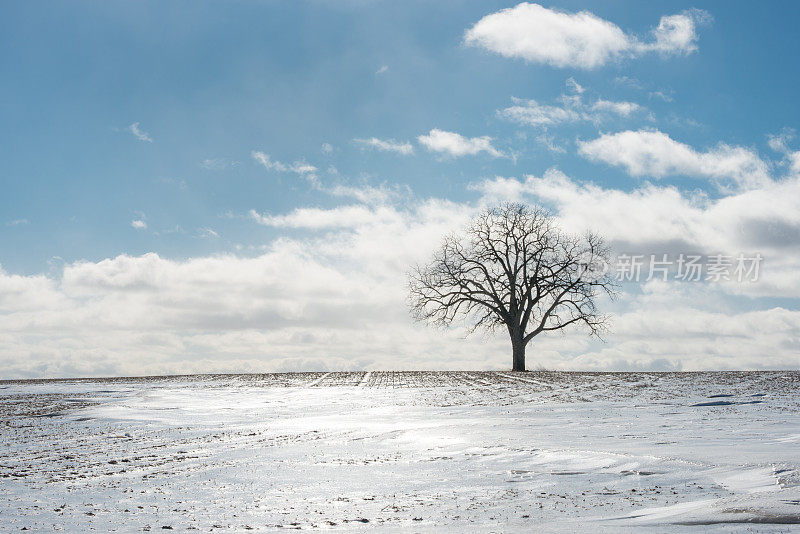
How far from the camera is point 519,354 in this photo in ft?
106

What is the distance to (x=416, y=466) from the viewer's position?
7832mm

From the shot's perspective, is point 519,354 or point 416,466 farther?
point 519,354

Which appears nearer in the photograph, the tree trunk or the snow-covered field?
the snow-covered field

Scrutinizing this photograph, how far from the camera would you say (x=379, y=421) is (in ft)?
40.7

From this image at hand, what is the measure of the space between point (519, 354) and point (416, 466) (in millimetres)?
25224

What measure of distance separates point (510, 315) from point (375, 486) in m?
26.5

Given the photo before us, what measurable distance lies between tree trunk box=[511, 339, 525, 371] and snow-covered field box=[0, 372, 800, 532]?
54.5ft

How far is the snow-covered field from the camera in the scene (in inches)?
221

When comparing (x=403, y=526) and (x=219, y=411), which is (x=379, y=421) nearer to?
(x=219, y=411)

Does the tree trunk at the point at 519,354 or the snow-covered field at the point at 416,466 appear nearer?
the snow-covered field at the point at 416,466

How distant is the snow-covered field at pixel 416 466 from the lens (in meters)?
5.61

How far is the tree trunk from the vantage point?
3222cm

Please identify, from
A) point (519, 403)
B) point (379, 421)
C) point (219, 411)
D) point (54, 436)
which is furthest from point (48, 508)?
point (519, 403)

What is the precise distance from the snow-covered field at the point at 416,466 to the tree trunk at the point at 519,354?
16.6 meters
